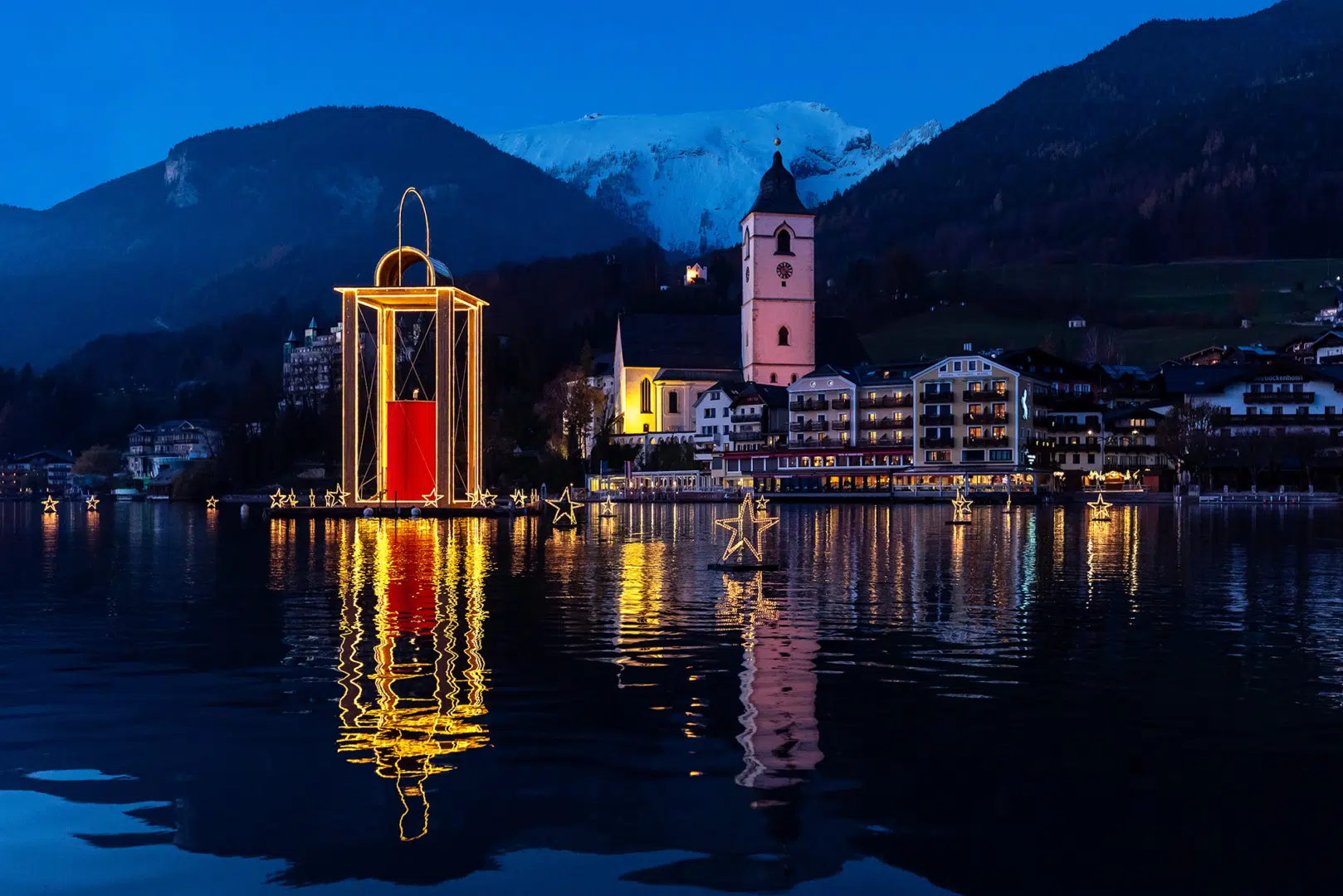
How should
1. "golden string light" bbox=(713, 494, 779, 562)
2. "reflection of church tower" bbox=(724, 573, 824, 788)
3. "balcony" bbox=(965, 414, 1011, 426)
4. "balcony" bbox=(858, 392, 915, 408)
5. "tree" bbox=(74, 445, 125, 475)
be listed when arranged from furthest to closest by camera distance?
1. "tree" bbox=(74, 445, 125, 475)
2. "balcony" bbox=(858, 392, 915, 408)
3. "balcony" bbox=(965, 414, 1011, 426)
4. "golden string light" bbox=(713, 494, 779, 562)
5. "reflection of church tower" bbox=(724, 573, 824, 788)

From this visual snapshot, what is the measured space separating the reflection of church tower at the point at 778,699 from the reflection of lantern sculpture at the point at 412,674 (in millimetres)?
2554

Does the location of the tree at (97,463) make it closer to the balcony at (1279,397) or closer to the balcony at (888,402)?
the balcony at (888,402)

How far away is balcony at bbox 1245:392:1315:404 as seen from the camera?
345 ft

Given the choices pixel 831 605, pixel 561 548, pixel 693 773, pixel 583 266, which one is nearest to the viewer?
pixel 693 773

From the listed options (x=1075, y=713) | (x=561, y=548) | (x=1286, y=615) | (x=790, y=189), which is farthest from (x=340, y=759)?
(x=790, y=189)

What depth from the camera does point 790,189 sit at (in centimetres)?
12225

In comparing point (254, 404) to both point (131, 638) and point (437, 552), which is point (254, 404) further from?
point (131, 638)

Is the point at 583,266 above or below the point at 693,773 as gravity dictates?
above

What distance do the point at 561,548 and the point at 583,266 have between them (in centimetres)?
15167

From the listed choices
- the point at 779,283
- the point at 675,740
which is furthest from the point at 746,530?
the point at 779,283

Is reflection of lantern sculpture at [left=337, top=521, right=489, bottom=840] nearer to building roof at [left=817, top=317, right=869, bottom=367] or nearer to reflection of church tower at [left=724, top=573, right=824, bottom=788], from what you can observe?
reflection of church tower at [left=724, top=573, right=824, bottom=788]

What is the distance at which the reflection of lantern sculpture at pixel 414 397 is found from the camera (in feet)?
197

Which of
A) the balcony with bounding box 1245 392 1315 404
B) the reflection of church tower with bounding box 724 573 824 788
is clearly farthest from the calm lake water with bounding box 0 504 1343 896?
the balcony with bounding box 1245 392 1315 404

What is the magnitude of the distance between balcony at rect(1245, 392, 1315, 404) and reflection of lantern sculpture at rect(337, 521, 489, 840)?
3633 inches
